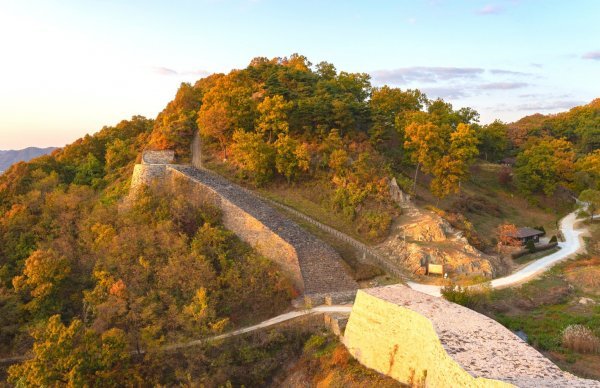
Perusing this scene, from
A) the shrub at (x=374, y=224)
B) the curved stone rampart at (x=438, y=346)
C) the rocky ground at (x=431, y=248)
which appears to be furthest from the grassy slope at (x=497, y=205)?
the curved stone rampart at (x=438, y=346)

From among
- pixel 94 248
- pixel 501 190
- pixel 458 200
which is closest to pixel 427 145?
pixel 458 200

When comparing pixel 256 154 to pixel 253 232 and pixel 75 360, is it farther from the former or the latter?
pixel 75 360

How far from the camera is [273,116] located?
29172 millimetres

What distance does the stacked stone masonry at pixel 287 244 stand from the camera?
68.7 feet

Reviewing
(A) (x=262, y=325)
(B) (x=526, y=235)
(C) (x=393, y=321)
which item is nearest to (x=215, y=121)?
(A) (x=262, y=325)

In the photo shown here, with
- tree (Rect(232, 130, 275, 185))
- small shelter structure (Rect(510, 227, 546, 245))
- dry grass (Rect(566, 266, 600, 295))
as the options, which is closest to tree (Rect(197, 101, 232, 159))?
tree (Rect(232, 130, 275, 185))

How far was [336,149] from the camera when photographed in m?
28.9

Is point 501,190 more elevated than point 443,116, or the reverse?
point 443,116

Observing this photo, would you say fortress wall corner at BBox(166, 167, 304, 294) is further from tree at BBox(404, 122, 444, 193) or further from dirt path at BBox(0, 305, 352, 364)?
tree at BBox(404, 122, 444, 193)

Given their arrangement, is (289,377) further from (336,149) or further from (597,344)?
(336,149)

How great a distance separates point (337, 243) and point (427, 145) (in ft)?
36.0

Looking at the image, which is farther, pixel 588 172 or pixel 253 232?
pixel 588 172

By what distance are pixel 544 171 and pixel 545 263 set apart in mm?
15806

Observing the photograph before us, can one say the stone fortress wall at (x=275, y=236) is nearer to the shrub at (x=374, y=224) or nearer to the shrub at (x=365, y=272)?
the shrub at (x=365, y=272)
